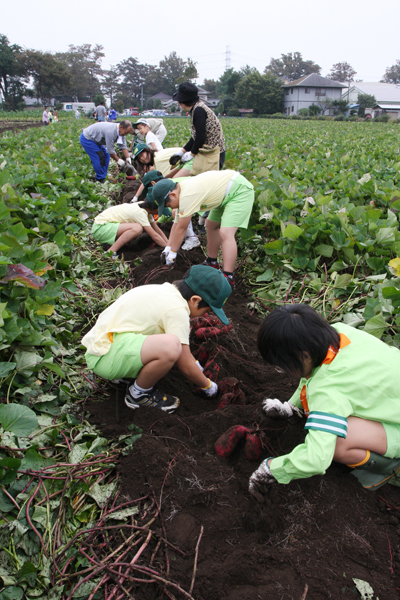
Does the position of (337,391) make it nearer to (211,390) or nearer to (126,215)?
(211,390)

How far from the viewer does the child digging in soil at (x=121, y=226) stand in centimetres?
493

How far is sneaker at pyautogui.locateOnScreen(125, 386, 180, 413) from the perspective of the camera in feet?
7.82

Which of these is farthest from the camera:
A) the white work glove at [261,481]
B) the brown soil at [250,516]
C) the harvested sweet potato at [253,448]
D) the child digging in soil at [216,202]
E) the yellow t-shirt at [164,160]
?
the yellow t-shirt at [164,160]

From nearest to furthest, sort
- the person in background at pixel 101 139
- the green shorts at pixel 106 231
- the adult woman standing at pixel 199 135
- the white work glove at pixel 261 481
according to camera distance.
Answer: the white work glove at pixel 261 481 → the adult woman standing at pixel 199 135 → the green shorts at pixel 106 231 → the person in background at pixel 101 139


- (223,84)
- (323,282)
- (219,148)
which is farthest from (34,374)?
(223,84)

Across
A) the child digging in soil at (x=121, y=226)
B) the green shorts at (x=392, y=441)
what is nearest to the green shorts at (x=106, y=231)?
the child digging in soil at (x=121, y=226)

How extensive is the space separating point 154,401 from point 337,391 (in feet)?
3.87

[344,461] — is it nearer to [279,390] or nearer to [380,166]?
[279,390]

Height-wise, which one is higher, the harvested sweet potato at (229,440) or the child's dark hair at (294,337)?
the child's dark hair at (294,337)

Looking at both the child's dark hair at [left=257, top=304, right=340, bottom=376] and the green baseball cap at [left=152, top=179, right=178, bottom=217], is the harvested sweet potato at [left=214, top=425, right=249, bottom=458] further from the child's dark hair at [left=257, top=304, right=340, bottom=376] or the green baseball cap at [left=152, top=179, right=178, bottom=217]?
the green baseball cap at [left=152, top=179, right=178, bottom=217]

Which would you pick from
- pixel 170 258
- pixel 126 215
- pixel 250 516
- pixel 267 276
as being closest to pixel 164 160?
pixel 126 215

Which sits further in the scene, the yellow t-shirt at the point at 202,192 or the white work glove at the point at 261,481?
the yellow t-shirt at the point at 202,192

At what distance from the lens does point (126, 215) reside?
16.5 feet

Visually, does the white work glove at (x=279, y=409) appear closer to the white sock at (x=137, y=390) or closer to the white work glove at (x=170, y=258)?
the white sock at (x=137, y=390)
